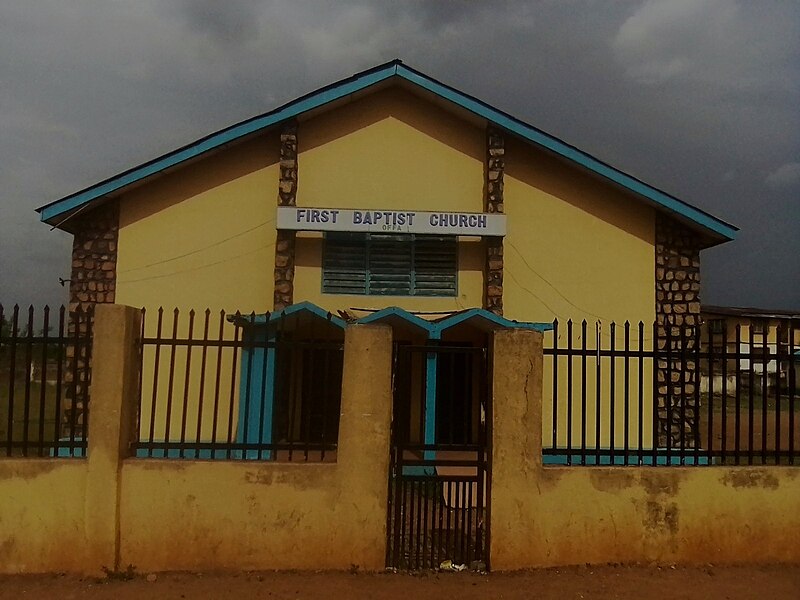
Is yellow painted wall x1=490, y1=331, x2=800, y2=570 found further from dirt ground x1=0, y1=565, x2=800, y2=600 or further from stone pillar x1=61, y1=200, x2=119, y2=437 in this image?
stone pillar x1=61, y1=200, x2=119, y2=437

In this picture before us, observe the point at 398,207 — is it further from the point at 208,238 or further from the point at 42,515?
the point at 42,515

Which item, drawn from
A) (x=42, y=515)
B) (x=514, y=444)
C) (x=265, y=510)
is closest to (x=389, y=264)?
(x=514, y=444)

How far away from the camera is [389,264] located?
12.1 m

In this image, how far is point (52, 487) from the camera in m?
5.50

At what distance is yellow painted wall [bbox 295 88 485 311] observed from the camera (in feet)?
39.0

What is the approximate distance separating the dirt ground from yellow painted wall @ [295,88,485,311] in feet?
21.9

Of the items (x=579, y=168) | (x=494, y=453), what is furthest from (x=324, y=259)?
(x=494, y=453)

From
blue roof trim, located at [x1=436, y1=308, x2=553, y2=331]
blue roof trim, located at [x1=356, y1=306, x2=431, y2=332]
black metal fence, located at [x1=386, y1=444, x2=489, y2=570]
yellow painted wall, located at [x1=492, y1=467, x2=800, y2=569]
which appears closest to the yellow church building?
blue roof trim, located at [x1=436, y1=308, x2=553, y2=331]

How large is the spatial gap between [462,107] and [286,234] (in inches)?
144

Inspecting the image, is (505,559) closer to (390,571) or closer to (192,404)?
(390,571)

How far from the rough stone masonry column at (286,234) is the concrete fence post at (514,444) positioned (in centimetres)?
630

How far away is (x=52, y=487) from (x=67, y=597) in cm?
86

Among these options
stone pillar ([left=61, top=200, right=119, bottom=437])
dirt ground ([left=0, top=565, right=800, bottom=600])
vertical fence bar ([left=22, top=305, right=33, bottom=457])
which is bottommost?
dirt ground ([left=0, top=565, right=800, bottom=600])

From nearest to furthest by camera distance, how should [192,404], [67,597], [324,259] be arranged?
1. [67,597]
2. [192,404]
3. [324,259]
